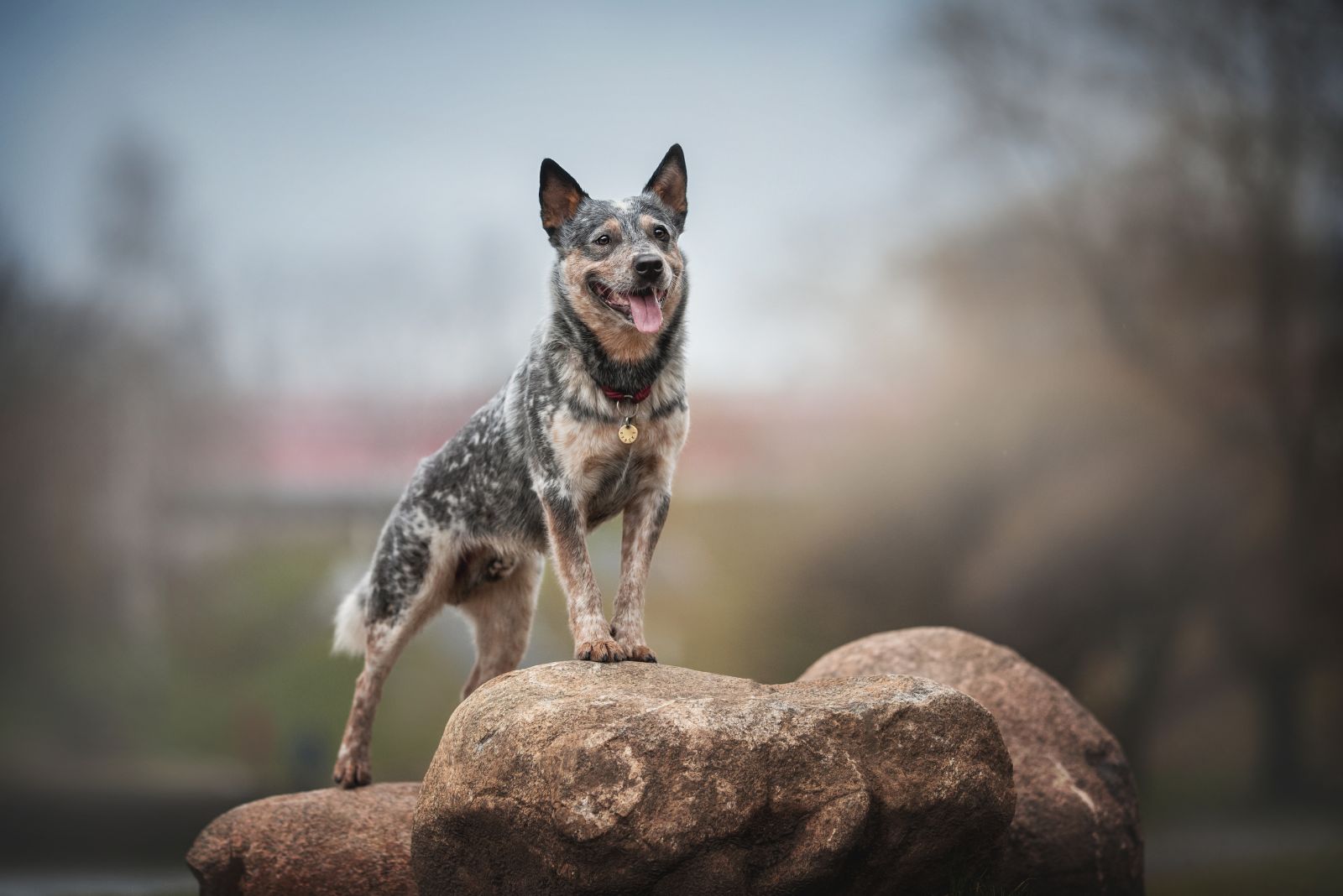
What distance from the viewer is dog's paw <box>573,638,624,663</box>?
16.5ft

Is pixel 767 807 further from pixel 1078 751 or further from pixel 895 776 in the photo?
pixel 1078 751

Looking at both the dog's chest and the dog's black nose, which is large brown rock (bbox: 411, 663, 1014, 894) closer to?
the dog's chest

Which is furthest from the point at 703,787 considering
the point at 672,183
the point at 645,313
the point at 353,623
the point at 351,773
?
the point at 353,623

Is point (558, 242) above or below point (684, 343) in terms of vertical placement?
above

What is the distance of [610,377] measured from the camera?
17.5 ft

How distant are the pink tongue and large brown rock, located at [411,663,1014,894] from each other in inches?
56.2

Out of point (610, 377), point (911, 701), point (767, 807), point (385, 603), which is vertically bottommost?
point (767, 807)

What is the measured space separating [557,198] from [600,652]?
6.74 ft

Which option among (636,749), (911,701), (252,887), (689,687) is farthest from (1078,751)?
(252,887)

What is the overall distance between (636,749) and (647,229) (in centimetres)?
225

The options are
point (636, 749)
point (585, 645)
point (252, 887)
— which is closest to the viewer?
point (636, 749)

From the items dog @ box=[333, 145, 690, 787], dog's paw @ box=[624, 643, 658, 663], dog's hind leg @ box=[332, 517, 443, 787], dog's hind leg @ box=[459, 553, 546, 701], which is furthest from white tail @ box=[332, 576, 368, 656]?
dog's paw @ box=[624, 643, 658, 663]

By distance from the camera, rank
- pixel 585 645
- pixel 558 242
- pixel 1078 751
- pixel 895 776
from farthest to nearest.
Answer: pixel 1078 751
pixel 558 242
pixel 585 645
pixel 895 776

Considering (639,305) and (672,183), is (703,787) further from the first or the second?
(672,183)
